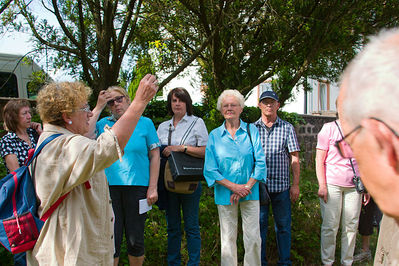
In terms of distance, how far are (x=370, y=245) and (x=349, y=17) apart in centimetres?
401

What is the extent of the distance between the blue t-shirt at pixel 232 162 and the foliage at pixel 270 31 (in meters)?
2.65

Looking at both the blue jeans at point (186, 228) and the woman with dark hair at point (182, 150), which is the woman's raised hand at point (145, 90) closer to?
the woman with dark hair at point (182, 150)

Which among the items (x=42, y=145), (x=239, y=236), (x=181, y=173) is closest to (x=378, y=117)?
(x=42, y=145)

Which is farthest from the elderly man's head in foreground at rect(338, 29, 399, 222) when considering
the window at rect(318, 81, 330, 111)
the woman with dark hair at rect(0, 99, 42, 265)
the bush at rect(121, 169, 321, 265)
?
the window at rect(318, 81, 330, 111)

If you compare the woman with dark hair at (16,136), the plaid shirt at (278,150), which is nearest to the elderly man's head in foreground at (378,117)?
the plaid shirt at (278,150)

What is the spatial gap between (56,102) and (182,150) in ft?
5.90

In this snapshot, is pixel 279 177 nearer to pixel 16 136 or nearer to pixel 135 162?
pixel 135 162

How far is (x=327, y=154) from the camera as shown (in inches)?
154

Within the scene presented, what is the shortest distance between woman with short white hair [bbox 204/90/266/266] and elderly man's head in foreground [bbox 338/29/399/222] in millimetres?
2647

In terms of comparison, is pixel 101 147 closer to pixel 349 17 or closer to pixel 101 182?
pixel 101 182

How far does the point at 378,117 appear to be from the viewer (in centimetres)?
74

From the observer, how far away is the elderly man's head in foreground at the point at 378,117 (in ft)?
2.39

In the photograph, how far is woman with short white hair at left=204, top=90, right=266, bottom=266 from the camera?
3.46 metres

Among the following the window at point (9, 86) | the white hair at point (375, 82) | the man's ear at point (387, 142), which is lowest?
the man's ear at point (387, 142)
